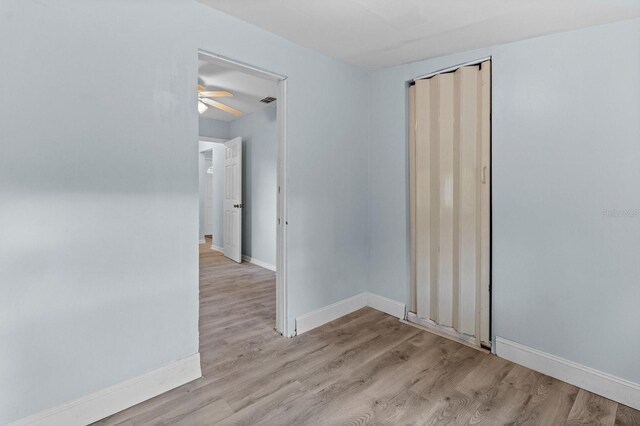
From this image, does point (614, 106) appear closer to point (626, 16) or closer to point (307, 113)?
point (626, 16)

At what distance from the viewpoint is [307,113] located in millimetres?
2725

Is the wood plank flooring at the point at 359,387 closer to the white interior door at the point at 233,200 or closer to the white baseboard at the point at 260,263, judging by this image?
the white baseboard at the point at 260,263

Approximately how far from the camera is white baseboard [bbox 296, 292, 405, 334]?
Result: 2764mm

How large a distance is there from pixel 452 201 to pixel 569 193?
798 millimetres

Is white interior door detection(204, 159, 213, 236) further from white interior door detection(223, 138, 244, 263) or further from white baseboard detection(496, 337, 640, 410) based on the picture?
white baseboard detection(496, 337, 640, 410)

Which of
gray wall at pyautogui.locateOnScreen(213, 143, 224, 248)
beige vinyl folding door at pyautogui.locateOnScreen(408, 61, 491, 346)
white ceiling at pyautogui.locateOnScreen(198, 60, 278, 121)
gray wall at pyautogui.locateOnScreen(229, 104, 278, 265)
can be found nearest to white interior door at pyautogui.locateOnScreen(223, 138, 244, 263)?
gray wall at pyautogui.locateOnScreen(229, 104, 278, 265)

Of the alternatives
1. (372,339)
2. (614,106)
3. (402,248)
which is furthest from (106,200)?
(614,106)

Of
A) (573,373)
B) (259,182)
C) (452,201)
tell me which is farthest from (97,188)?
(259,182)

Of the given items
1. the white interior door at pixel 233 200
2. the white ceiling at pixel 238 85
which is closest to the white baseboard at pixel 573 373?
the white ceiling at pixel 238 85

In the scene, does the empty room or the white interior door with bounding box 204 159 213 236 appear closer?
the empty room

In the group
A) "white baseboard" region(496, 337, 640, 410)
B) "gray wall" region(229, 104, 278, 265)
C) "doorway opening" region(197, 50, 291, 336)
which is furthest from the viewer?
"gray wall" region(229, 104, 278, 265)

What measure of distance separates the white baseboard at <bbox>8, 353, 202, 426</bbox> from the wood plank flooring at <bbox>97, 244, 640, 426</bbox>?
0.16 feet

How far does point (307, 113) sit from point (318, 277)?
1.52 metres

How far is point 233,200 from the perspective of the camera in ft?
18.9
